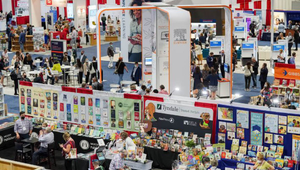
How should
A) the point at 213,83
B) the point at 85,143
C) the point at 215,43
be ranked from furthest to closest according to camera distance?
the point at 215,43 < the point at 213,83 < the point at 85,143

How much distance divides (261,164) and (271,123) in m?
1.10

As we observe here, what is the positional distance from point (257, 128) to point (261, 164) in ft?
3.56

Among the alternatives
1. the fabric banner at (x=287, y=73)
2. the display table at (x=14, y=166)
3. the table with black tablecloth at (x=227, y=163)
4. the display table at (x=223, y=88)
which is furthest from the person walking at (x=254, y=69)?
the display table at (x=14, y=166)

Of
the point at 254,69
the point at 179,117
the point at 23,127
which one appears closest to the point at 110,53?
Answer: the point at 254,69

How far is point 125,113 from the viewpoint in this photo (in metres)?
12.2

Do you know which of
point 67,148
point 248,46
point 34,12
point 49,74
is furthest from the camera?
point 34,12

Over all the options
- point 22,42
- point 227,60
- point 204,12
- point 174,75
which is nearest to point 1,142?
point 174,75

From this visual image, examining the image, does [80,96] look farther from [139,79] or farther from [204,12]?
[204,12]

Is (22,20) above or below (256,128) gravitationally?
above

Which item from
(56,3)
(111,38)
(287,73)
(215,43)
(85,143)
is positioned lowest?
(85,143)

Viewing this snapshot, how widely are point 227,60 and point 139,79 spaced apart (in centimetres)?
338

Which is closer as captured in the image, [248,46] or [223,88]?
[223,88]

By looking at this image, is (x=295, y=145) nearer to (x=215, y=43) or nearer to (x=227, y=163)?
(x=227, y=163)

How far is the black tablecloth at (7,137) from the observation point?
13062 mm
